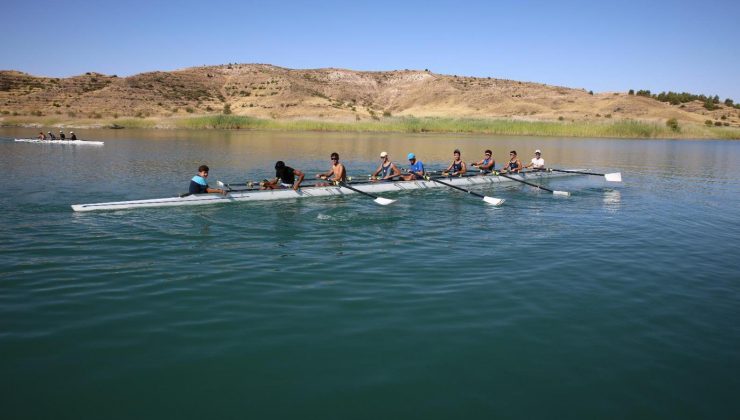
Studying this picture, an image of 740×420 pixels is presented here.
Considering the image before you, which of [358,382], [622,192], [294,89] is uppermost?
[294,89]

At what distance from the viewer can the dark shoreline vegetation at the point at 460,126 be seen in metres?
52.8

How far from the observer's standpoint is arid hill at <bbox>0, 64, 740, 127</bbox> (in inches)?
2712

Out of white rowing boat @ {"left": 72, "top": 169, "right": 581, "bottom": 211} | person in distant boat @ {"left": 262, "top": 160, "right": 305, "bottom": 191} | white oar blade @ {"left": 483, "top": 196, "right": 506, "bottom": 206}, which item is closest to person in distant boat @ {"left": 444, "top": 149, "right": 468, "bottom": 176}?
white rowing boat @ {"left": 72, "top": 169, "right": 581, "bottom": 211}

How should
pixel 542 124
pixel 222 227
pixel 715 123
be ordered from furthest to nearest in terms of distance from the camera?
1. pixel 715 123
2. pixel 542 124
3. pixel 222 227

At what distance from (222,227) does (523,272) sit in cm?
683

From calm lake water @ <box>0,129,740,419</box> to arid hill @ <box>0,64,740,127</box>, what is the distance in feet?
180

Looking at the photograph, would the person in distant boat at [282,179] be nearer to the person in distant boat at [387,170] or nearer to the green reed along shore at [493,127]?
the person in distant boat at [387,170]

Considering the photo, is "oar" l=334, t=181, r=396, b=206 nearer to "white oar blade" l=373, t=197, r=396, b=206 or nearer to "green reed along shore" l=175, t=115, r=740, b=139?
"white oar blade" l=373, t=197, r=396, b=206

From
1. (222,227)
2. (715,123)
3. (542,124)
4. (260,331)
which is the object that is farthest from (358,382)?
(715,123)

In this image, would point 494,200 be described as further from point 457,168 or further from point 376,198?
point 457,168

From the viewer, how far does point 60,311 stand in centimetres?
674

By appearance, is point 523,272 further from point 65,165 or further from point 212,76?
point 212,76

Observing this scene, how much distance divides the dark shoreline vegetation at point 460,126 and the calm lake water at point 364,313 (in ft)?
136

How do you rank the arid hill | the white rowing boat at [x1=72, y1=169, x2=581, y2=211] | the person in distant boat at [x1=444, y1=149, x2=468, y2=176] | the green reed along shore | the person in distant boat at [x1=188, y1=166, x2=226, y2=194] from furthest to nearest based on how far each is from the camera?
the arid hill → the green reed along shore → the person in distant boat at [x1=444, y1=149, x2=468, y2=176] → the person in distant boat at [x1=188, y1=166, x2=226, y2=194] → the white rowing boat at [x1=72, y1=169, x2=581, y2=211]
